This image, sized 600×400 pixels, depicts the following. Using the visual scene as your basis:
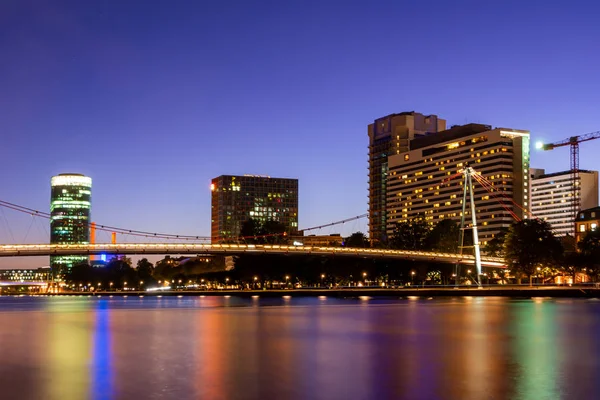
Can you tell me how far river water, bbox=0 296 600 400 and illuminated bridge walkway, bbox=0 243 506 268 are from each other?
41580 millimetres

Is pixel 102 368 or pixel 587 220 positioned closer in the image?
pixel 102 368

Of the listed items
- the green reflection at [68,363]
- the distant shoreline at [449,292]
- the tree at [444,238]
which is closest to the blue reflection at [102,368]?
the green reflection at [68,363]

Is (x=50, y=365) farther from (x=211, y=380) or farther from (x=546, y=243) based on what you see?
(x=546, y=243)

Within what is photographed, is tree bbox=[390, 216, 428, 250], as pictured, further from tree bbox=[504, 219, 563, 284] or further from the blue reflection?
the blue reflection

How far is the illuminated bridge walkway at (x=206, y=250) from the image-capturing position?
84.6 m

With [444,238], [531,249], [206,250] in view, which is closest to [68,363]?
[206,250]

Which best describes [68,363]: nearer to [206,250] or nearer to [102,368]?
[102,368]

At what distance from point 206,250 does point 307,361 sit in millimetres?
72626

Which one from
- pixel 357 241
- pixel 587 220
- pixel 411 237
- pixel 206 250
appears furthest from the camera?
pixel 587 220

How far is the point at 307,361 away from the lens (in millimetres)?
26109

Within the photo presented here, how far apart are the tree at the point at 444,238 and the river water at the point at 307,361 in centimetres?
8796

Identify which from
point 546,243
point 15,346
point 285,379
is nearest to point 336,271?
point 546,243

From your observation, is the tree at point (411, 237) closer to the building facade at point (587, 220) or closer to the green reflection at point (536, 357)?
the building facade at point (587, 220)

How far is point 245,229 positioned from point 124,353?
117 metres
